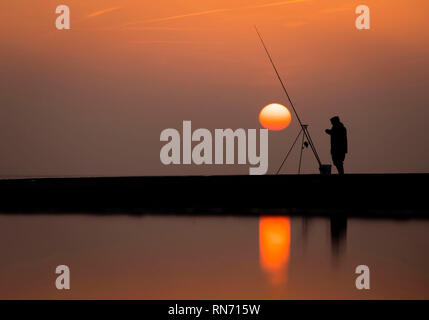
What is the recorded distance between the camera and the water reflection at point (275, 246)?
11.6ft

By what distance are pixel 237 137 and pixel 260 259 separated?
8733 mm

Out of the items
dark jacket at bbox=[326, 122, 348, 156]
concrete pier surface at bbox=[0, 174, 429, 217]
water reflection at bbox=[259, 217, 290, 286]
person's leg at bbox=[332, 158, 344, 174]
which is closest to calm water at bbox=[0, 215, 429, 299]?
water reflection at bbox=[259, 217, 290, 286]

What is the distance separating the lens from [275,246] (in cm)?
465

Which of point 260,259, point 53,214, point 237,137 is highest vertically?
point 237,137

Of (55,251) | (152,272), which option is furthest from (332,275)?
(55,251)

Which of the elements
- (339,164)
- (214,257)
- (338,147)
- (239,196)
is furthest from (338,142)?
(214,257)

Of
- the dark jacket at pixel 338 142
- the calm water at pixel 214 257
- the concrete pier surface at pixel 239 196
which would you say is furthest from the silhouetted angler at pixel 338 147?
the calm water at pixel 214 257

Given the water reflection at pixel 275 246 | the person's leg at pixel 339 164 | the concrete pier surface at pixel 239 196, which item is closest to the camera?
the water reflection at pixel 275 246

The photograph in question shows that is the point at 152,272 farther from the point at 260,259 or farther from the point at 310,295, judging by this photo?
the point at 310,295

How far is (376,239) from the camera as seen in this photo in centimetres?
499

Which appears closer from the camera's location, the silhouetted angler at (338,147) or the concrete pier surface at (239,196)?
the concrete pier surface at (239,196)

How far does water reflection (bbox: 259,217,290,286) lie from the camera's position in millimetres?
3549

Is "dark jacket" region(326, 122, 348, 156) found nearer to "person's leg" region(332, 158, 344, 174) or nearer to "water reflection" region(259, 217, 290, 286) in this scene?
"person's leg" region(332, 158, 344, 174)

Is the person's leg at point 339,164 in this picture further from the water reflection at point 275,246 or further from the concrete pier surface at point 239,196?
the water reflection at point 275,246
